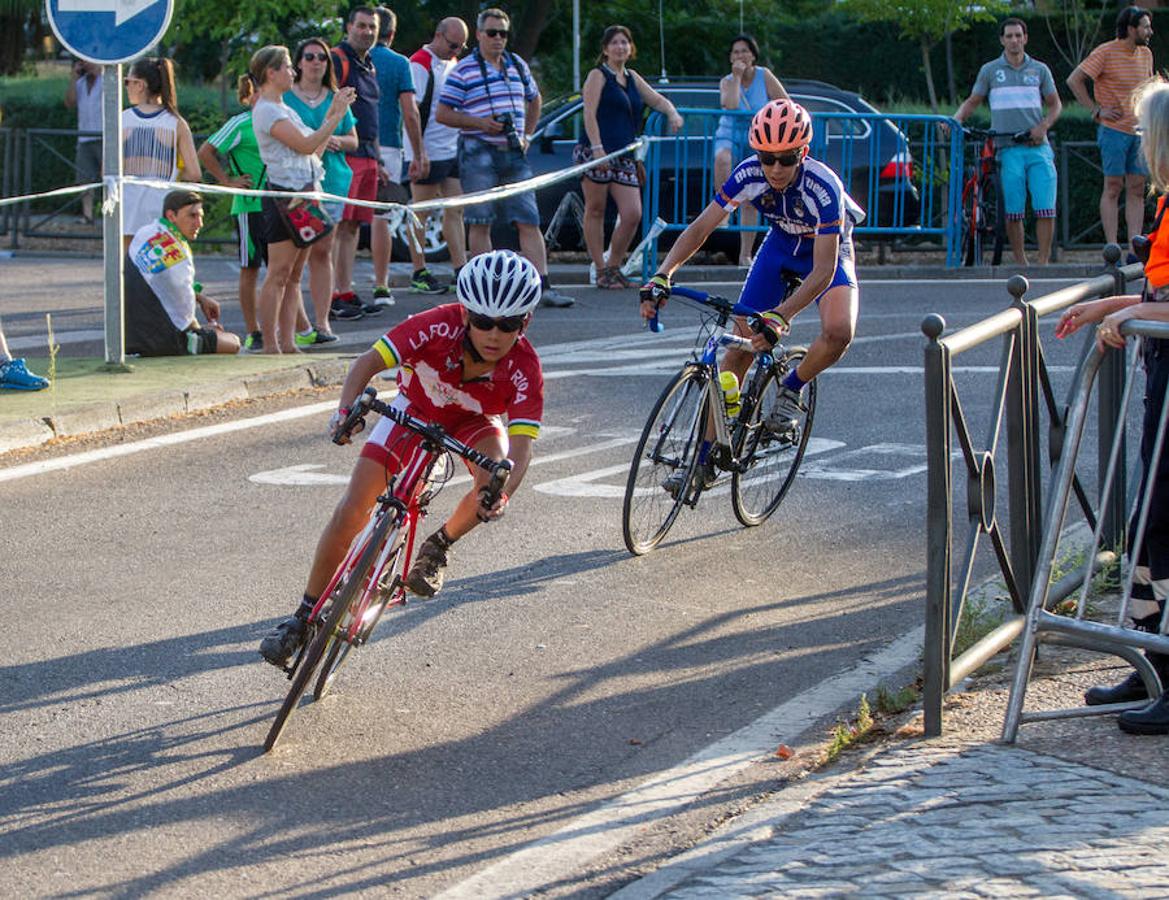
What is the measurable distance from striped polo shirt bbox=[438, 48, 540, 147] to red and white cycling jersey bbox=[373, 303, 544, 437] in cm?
901

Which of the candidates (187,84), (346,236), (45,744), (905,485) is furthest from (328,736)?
(187,84)

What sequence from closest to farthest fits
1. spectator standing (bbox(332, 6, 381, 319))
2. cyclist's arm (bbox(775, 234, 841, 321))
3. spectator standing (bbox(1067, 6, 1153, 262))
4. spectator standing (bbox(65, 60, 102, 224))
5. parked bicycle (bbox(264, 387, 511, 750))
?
parked bicycle (bbox(264, 387, 511, 750)) → cyclist's arm (bbox(775, 234, 841, 321)) → spectator standing (bbox(332, 6, 381, 319)) → spectator standing (bbox(1067, 6, 1153, 262)) → spectator standing (bbox(65, 60, 102, 224))

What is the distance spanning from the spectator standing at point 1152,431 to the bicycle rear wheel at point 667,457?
2544 millimetres

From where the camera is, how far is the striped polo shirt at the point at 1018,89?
1772cm

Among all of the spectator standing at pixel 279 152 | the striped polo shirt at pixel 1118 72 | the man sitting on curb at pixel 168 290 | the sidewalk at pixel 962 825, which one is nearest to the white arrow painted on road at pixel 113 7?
the spectator standing at pixel 279 152

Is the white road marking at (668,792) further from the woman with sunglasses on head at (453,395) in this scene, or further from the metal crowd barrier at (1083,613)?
the woman with sunglasses on head at (453,395)

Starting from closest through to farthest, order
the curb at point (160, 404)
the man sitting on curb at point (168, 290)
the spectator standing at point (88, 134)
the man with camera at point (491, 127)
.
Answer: the curb at point (160, 404) → the man sitting on curb at point (168, 290) → the man with camera at point (491, 127) → the spectator standing at point (88, 134)

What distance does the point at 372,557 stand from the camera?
561 centimetres

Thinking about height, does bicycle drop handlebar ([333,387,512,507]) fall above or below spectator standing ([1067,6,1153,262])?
below

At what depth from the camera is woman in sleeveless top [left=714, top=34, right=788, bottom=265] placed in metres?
17.3

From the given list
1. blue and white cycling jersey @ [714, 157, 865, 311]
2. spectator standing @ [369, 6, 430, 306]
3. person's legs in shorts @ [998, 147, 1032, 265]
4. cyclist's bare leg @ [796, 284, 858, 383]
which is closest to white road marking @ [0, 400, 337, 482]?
blue and white cycling jersey @ [714, 157, 865, 311]

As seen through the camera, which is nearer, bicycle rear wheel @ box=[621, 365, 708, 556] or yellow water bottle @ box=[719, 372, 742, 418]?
bicycle rear wheel @ box=[621, 365, 708, 556]

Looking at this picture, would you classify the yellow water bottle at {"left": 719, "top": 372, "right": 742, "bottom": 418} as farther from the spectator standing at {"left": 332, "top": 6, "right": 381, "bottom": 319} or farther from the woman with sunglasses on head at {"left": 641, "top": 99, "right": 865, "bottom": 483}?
the spectator standing at {"left": 332, "top": 6, "right": 381, "bottom": 319}

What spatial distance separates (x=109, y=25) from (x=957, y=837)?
8338mm
